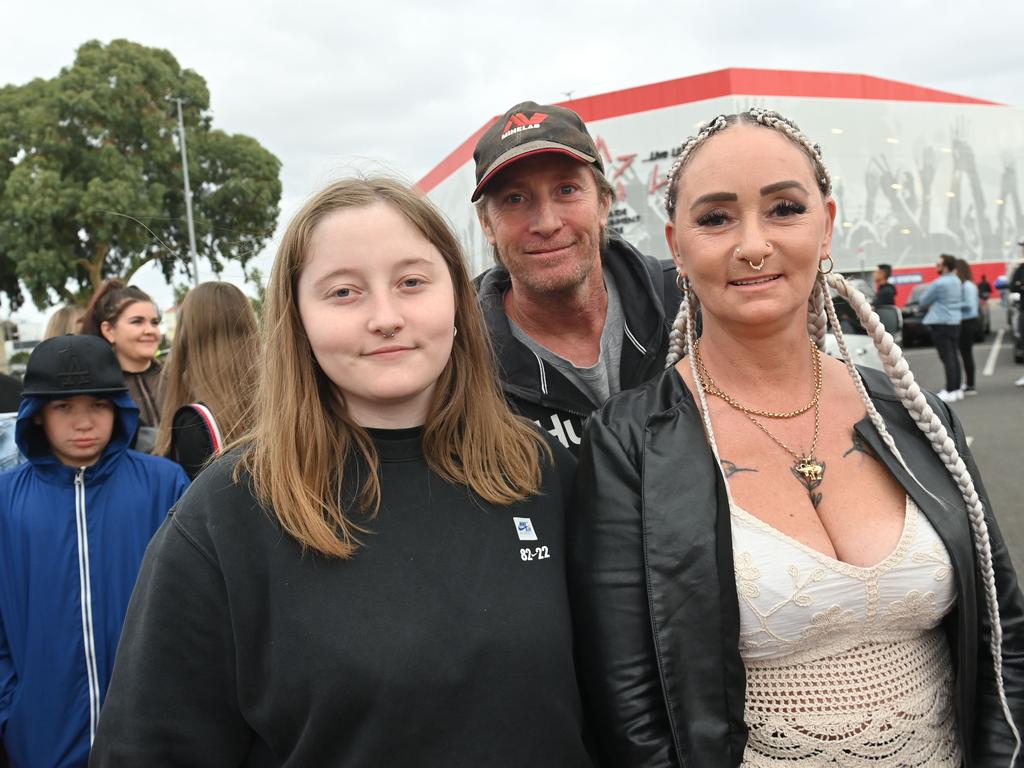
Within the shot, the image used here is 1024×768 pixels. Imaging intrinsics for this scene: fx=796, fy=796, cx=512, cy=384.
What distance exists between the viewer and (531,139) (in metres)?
2.67

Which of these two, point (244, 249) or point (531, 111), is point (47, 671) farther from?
point (531, 111)

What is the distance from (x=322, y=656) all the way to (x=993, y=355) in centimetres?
1663

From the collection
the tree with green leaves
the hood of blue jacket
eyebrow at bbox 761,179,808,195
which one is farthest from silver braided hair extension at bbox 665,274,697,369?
the tree with green leaves

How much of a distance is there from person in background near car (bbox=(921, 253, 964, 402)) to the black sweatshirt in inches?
416

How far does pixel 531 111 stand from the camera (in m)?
2.78

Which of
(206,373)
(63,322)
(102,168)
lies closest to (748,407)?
(206,373)

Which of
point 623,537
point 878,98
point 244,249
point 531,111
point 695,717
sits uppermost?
point 878,98

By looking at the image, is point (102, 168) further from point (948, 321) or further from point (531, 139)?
point (531, 139)

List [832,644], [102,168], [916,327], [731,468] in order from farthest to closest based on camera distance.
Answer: [102,168]
[916,327]
[731,468]
[832,644]

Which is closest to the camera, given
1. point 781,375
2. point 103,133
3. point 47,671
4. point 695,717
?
point 695,717

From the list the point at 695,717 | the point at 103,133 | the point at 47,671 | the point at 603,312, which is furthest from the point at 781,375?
the point at 103,133

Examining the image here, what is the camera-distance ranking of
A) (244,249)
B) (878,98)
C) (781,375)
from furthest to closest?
1. (878,98)
2. (244,249)
3. (781,375)

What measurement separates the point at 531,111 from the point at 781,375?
4.55 ft

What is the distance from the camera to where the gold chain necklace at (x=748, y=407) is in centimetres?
189
